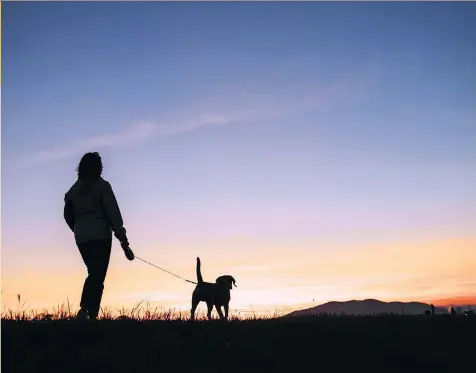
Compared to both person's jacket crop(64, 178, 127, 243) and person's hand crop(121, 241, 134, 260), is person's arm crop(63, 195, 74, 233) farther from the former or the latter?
person's hand crop(121, 241, 134, 260)

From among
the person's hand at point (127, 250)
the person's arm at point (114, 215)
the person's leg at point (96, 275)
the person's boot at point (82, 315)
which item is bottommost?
the person's boot at point (82, 315)

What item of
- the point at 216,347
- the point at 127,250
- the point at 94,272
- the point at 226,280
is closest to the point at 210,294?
the point at 226,280

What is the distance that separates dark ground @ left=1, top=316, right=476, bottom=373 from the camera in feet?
22.2

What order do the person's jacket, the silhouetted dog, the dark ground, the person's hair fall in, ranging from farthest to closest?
the silhouetted dog, the person's hair, the person's jacket, the dark ground

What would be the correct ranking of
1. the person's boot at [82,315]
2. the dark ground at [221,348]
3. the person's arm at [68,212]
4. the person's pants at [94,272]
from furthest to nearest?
the person's arm at [68,212], the person's pants at [94,272], the person's boot at [82,315], the dark ground at [221,348]

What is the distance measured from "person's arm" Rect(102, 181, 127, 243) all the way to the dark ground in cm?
148

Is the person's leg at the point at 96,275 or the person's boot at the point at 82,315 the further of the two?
the person's leg at the point at 96,275

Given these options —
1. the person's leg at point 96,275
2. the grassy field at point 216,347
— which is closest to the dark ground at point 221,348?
the grassy field at point 216,347

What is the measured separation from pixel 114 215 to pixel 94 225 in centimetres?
37

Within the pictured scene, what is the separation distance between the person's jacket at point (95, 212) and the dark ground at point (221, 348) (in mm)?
1549

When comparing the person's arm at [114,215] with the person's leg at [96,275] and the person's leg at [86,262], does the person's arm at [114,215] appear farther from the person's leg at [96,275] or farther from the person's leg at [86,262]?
the person's leg at [86,262]

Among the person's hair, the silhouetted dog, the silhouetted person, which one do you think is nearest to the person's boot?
the silhouetted person

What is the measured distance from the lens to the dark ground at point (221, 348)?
678 centimetres

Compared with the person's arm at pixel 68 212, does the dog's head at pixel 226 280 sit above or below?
below
